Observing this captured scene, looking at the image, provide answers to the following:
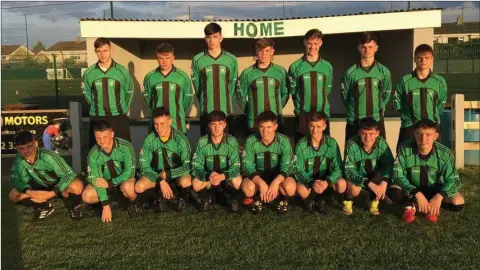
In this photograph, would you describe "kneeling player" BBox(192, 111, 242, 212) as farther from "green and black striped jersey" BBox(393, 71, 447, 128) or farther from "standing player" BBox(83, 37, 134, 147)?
"green and black striped jersey" BBox(393, 71, 447, 128)

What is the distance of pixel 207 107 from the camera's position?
5.20m

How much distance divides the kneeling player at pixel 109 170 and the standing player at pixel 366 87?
2264 millimetres

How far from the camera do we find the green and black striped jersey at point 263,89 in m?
4.96

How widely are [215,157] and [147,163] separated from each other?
2.11 feet

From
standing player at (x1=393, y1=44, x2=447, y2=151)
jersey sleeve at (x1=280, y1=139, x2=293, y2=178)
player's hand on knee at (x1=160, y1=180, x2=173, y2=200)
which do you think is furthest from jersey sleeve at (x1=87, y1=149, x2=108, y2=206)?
standing player at (x1=393, y1=44, x2=447, y2=151)

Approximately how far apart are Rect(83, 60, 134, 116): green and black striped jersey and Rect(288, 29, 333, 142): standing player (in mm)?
1842

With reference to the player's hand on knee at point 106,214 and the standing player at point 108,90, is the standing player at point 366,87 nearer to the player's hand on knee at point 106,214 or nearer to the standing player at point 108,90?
the standing player at point 108,90

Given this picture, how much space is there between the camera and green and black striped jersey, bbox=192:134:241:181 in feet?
14.5

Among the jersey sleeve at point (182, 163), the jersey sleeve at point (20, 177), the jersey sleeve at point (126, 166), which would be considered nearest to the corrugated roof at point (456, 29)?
the jersey sleeve at point (182, 163)

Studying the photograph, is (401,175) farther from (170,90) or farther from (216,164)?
(170,90)

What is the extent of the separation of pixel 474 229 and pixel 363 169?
1.02 metres

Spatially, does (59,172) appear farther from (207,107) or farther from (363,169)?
(363,169)

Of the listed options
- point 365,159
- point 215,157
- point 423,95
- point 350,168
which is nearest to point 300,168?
point 350,168

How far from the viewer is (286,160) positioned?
14.2 ft
